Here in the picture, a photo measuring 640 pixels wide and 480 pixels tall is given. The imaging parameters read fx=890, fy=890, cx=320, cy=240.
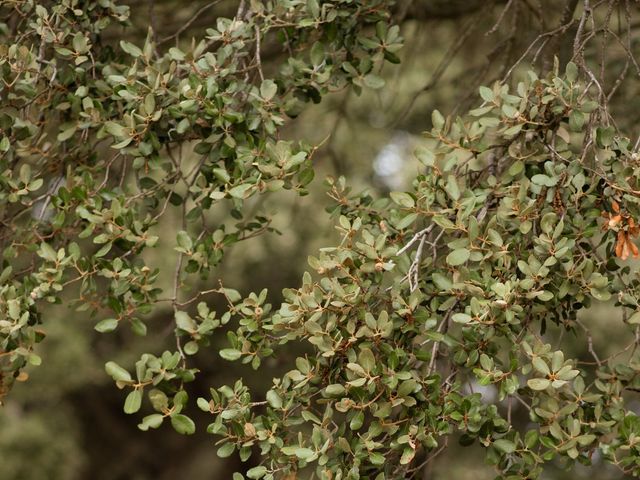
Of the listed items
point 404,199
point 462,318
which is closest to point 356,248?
point 404,199

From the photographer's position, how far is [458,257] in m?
1.85

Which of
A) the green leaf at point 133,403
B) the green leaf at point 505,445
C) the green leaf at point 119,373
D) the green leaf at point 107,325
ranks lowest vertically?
the green leaf at point 107,325

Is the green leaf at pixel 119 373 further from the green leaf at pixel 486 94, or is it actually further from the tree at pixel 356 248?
the green leaf at pixel 486 94

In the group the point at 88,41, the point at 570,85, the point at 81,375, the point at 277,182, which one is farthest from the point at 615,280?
the point at 81,375

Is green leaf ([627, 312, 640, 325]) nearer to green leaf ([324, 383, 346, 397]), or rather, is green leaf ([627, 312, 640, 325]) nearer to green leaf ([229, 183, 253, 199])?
green leaf ([324, 383, 346, 397])

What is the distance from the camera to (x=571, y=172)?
189cm

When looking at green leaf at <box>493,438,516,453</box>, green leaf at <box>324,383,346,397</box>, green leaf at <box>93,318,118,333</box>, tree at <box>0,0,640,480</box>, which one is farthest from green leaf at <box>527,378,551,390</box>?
green leaf at <box>93,318,118,333</box>

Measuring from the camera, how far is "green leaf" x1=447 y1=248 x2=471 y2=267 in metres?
1.84

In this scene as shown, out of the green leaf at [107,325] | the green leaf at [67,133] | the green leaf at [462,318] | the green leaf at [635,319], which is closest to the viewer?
the green leaf at [462,318]

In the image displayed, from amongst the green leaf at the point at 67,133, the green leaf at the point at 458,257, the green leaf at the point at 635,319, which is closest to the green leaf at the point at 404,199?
the green leaf at the point at 458,257

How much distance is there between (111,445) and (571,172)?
8.37 metres

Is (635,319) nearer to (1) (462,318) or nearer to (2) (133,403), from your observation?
(1) (462,318)

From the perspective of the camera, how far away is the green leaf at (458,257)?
6.04 feet

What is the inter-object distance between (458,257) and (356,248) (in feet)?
0.72
